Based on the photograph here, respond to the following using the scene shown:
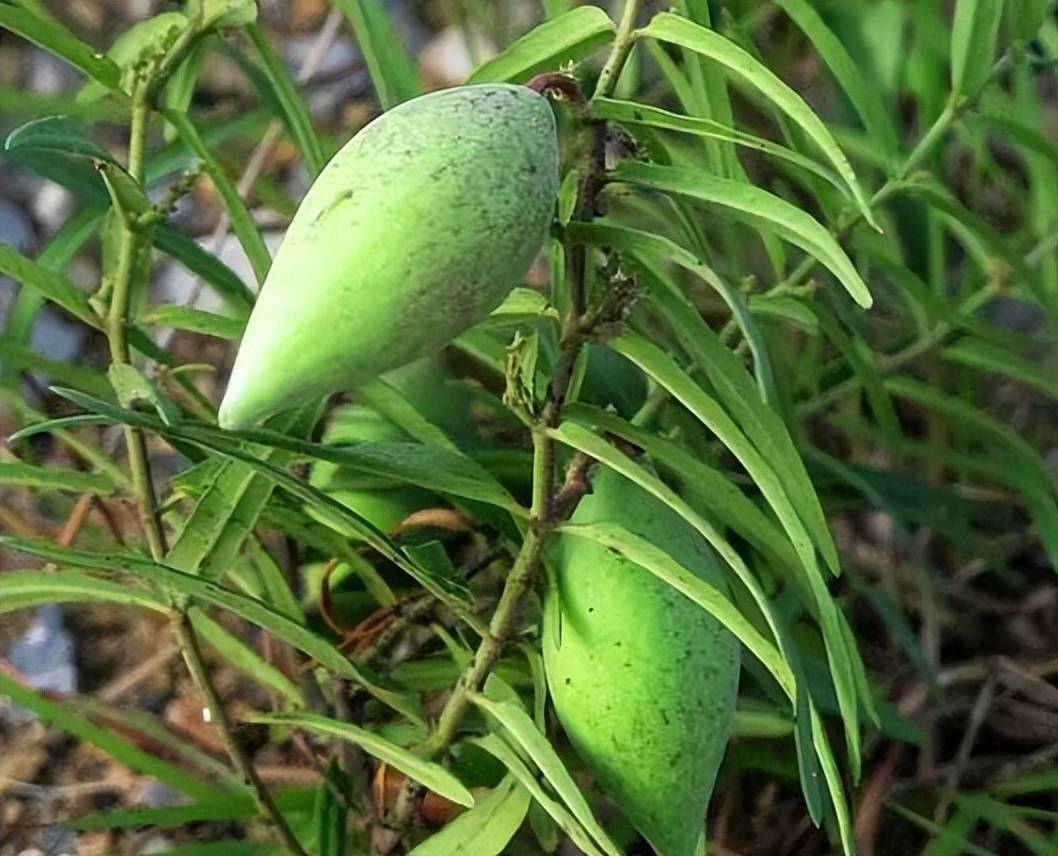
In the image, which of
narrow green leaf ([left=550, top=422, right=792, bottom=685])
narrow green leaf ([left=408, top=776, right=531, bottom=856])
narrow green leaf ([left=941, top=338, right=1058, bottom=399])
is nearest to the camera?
narrow green leaf ([left=550, top=422, right=792, bottom=685])

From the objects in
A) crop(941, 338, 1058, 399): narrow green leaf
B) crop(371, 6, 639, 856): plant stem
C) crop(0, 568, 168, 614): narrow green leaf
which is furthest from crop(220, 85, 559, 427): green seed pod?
crop(941, 338, 1058, 399): narrow green leaf

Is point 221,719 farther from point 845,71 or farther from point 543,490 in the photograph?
point 845,71

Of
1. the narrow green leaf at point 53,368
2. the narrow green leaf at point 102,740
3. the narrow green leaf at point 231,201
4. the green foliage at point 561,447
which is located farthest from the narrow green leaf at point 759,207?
the narrow green leaf at point 102,740

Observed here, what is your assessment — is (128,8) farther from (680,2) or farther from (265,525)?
(680,2)

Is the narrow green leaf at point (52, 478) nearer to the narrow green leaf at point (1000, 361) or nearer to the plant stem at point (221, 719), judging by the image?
the plant stem at point (221, 719)

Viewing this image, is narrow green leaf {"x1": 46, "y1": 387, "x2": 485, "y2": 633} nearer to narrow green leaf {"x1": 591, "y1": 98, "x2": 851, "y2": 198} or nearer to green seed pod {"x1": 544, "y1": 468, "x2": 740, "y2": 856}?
green seed pod {"x1": 544, "y1": 468, "x2": 740, "y2": 856}

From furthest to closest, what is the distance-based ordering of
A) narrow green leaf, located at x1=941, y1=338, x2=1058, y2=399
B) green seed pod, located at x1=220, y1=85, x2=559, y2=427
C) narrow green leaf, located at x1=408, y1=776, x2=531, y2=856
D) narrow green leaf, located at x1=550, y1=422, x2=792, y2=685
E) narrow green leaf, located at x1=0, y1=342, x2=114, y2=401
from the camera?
1. narrow green leaf, located at x1=941, y1=338, x2=1058, y2=399
2. narrow green leaf, located at x1=0, y1=342, x2=114, y2=401
3. narrow green leaf, located at x1=408, y1=776, x2=531, y2=856
4. narrow green leaf, located at x1=550, y1=422, x2=792, y2=685
5. green seed pod, located at x1=220, y1=85, x2=559, y2=427
